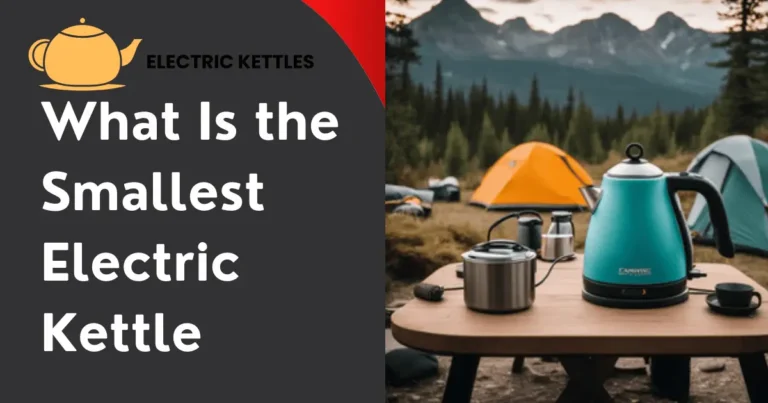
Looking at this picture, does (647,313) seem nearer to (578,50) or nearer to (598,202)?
(598,202)

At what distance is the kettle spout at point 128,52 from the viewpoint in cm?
227

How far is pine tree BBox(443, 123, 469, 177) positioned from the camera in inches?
461

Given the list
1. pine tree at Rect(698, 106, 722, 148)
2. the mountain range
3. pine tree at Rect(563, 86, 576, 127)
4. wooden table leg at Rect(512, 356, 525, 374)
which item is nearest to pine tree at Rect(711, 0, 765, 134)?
pine tree at Rect(698, 106, 722, 148)

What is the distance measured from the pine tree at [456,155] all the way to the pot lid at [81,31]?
9496 millimetres

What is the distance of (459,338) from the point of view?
65.6 inches

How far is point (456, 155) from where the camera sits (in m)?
11.9

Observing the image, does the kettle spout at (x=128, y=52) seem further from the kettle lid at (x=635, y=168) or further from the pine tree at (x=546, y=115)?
the pine tree at (x=546, y=115)

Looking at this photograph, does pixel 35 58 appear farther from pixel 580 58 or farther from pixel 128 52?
pixel 580 58

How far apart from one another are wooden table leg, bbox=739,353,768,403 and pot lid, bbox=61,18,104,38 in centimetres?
188

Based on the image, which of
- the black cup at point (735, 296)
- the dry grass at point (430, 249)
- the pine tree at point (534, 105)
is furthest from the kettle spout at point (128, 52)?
the pine tree at point (534, 105)

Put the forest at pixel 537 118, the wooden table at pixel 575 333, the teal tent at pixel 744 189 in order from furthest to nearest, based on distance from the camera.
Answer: the forest at pixel 537 118, the teal tent at pixel 744 189, the wooden table at pixel 575 333

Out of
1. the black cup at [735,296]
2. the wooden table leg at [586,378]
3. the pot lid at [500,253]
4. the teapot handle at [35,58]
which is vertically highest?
the teapot handle at [35,58]

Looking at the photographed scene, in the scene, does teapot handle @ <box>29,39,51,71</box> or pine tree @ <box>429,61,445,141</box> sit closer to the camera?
teapot handle @ <box>29,39,51,71</box>

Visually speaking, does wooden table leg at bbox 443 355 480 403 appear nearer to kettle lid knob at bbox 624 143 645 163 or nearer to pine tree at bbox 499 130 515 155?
kettle lid knob at bbox 624 143 645 163
